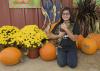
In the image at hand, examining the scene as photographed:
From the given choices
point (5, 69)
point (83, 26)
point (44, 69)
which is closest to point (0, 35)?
point (5, 69)

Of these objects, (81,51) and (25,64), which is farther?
(81,51)

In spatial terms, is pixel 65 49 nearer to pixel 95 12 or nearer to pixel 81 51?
pixel 81 51

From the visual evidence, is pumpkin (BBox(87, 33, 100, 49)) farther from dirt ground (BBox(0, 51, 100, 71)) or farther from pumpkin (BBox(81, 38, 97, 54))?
dirt ground (BBox(0, 51, 100, 71))

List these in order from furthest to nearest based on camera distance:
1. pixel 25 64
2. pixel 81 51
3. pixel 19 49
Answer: pixel 81 51, pixel 19 49, pixel 25 64

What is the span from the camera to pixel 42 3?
10.8ft

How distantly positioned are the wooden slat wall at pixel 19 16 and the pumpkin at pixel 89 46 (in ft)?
2.78

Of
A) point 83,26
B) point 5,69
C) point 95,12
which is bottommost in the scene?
point 5,69

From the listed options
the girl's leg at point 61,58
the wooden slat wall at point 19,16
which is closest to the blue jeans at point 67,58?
the girl's leg at point 61,58

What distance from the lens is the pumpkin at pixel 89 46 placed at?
2992 mm

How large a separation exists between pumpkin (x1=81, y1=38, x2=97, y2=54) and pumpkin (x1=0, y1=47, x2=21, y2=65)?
953 mm

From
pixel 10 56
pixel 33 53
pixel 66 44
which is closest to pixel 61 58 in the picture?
pixel 66 44

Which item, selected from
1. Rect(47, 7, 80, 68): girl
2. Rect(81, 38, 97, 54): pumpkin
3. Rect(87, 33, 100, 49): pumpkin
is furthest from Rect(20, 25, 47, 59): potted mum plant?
Rect(87, 33, 100, 49): pumpkin

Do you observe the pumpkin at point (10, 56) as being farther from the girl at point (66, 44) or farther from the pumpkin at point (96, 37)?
the pumpkin at point (96, 37)

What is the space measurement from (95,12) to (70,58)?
3.16ft
